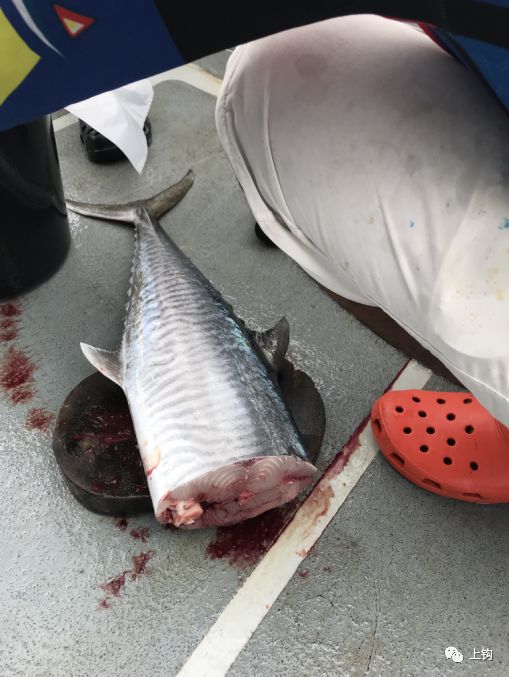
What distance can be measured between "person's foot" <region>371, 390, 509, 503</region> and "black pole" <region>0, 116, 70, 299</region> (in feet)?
3.83

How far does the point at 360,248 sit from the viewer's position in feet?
3.55

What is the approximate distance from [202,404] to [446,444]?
2.21ft

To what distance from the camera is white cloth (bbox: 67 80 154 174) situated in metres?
2.11

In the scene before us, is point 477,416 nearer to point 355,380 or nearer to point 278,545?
point 355,380

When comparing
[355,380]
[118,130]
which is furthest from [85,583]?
[118,130]

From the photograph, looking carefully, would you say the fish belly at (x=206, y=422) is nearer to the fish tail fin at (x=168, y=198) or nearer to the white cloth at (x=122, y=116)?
the fish tail fin at (x=168, y=198)

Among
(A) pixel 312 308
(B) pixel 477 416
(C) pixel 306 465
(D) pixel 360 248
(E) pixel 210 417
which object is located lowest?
(B) pixel 477 416

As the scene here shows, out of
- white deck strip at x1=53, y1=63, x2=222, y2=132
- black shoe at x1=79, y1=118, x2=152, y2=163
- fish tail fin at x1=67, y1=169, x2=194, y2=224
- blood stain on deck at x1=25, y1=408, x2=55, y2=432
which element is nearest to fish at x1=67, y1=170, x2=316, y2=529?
blood stain on deck at x1=25, y1=408, x2=55, y2=432

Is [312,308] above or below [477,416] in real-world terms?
above

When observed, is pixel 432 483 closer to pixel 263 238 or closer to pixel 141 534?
pixel 141 534

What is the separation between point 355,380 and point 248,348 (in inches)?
15.6

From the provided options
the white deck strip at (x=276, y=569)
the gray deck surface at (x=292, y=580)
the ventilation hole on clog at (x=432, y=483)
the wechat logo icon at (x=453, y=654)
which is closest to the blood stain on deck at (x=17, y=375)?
the gray deck surface at (x=292, y=580)

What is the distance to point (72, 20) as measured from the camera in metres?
0.90

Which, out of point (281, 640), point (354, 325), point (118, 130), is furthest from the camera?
point (118, 130)
